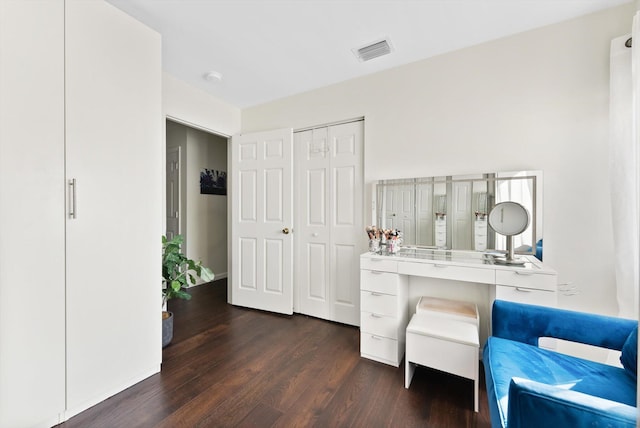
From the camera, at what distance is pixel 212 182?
4391 millimetres

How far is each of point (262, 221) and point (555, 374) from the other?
2636 millimetres

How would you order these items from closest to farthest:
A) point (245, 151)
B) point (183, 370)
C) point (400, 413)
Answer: point (400, 413)
point (183, 370)
point (245, 151)

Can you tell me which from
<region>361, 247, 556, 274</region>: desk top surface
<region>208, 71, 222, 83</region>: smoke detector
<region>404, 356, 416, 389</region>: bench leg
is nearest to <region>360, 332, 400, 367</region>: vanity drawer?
<region>404, 356, 416, 389</region>: bench leg

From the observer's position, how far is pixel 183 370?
6.23 ft

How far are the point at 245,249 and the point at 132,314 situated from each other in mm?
1491

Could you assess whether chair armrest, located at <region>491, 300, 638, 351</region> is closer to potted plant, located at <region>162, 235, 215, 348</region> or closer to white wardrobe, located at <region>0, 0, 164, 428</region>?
potted plant, located at <region>162, 235, 215, 348</region>

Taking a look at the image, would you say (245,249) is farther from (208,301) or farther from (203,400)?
(203,400)

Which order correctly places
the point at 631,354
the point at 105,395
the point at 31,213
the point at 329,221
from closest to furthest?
the point at 631,354 < the point at 31,213 < the point at 105,395 < the point at 329,221

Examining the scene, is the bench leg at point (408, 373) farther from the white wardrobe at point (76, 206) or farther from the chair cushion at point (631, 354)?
the white wardrobe at point (76, 206)

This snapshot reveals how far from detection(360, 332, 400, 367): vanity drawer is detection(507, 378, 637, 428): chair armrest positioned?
123 centimetres

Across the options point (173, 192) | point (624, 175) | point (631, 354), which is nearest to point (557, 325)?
point (631, 354)

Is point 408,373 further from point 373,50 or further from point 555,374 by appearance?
point 373,50

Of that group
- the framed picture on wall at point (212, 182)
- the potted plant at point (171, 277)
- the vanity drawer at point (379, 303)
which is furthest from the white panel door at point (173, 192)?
the vanity drawer at point (379, 303)

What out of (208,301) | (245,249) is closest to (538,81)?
(245,249)
